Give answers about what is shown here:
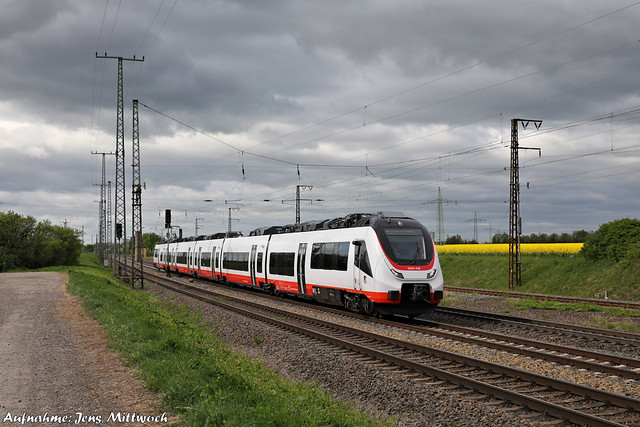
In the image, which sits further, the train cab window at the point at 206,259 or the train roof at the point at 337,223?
the train cab window at the point at 206,259

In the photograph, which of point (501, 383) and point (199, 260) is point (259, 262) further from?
point (501, 383)

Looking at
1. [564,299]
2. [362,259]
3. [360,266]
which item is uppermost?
[362,259]

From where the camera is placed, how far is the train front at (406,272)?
16.7 metres

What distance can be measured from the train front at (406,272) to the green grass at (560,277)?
1492cm

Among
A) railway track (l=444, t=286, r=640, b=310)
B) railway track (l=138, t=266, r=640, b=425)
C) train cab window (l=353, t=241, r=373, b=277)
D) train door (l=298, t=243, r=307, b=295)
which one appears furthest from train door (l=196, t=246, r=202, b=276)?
railway track (l=138, t=266, r=640, b=425)

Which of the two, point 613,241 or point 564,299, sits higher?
point 613,241

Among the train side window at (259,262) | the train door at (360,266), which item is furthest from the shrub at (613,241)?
the train side window at (259,262)

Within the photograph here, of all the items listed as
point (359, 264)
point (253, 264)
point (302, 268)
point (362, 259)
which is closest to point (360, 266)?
point (359, 264)

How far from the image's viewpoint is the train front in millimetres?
16719

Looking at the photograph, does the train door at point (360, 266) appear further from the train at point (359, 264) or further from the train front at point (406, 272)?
the train front at point (406, 272)

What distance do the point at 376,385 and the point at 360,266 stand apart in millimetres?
8382

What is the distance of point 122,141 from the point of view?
33250 mm

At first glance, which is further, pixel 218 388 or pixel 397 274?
pixel 397 274

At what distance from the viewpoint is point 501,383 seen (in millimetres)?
9461
